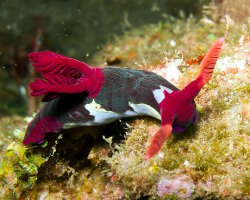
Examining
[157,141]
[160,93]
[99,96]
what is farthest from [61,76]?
[157,141]

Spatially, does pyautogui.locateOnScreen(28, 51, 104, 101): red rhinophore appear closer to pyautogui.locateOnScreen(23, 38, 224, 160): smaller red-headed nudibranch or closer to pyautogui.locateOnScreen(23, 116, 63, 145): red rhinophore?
pyautogui.locateOnScreen(23, 38, 224, 160): smaller red-headed nudibranch

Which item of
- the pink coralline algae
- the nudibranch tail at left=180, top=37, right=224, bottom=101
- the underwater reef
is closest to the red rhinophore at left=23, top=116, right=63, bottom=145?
the underwater reef

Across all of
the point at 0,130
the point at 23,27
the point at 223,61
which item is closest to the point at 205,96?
the point at 223,61

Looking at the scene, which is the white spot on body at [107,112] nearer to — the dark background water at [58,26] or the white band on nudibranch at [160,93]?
the white band on nudibranch at [160,93]

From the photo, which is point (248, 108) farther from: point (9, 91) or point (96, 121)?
point (9, 91)

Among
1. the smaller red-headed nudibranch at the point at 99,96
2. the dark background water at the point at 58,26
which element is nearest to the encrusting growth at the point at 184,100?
the smaller red-headed nudibranch at the point at 99,96

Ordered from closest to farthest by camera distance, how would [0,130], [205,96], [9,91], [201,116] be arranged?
[201,116]
[205,96]
[0,130]
[9,91]
